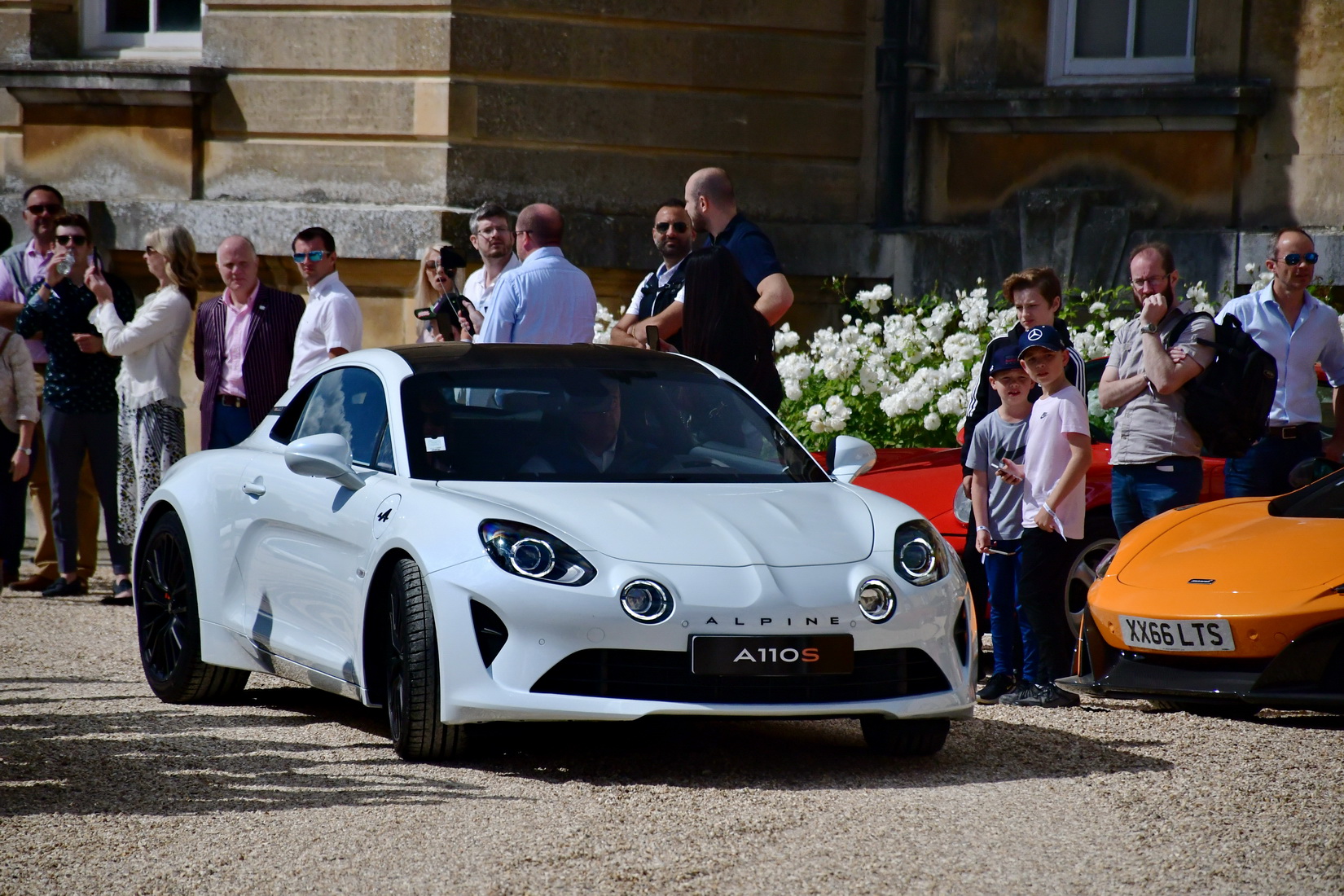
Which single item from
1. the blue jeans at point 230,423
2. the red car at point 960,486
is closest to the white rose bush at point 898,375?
the red car at point 960,486

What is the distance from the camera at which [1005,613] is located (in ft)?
25.3

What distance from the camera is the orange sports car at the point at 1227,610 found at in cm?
684

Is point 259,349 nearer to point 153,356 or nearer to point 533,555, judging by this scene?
point 153,356

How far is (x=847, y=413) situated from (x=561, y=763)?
467 cm

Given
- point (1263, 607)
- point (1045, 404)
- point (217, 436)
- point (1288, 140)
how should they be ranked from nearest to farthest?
point (1263, 607)
point (1045, 404)
point (217, 436)
point (1288, 140)

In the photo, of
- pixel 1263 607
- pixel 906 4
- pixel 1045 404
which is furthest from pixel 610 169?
pixel 1263 607

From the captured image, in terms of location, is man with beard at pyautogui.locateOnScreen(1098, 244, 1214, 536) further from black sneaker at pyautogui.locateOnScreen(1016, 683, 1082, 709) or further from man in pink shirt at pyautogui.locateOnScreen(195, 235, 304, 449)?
man in pink shirt at pyautogui.locateOnScreen(195, 235, 304, 449)

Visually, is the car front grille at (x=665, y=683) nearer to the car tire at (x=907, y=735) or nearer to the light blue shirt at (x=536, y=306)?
the car tire at (x=907, y=735)

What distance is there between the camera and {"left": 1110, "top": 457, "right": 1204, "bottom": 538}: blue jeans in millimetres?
8102

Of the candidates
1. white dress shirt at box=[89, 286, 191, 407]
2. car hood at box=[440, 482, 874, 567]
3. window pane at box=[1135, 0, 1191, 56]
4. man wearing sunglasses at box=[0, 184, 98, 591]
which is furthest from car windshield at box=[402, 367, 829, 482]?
window pane at box=[1135, 0, 1191, 56]

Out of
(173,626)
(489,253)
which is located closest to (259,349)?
(489,253)

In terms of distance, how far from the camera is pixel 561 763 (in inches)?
243

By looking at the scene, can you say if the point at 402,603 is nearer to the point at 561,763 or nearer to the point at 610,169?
the point at 561,763

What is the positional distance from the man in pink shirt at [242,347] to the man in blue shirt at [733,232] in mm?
2343
